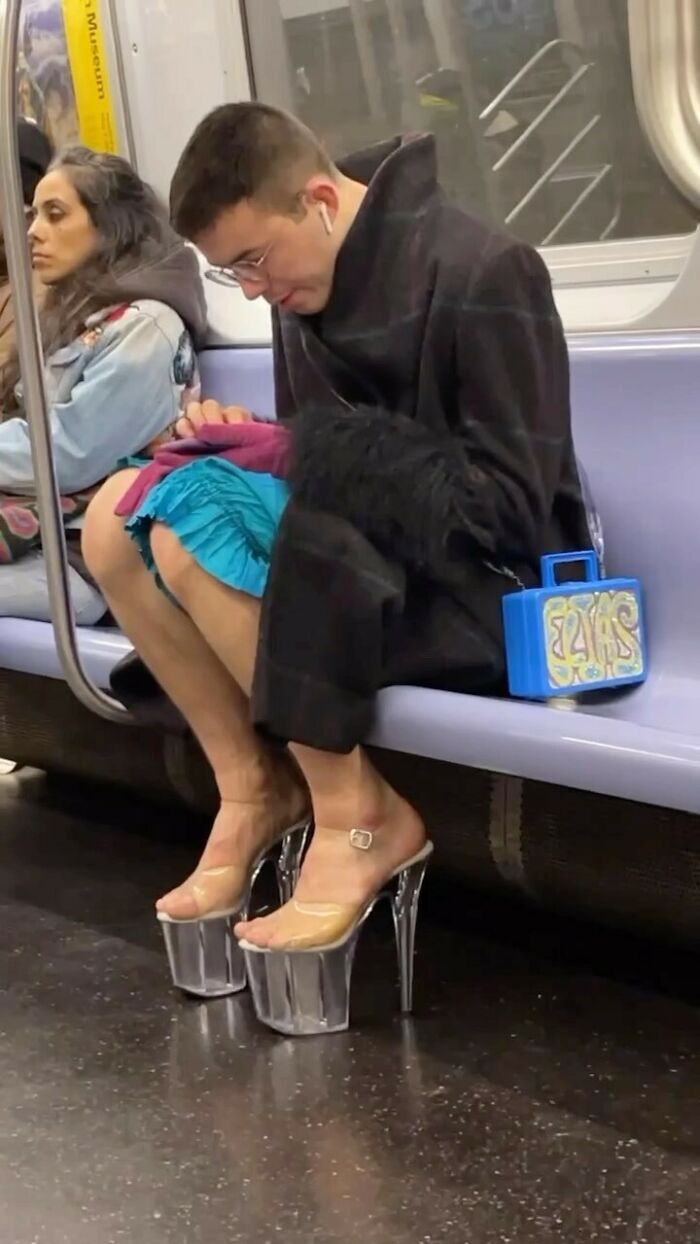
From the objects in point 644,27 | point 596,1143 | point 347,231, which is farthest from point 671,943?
point 644,27

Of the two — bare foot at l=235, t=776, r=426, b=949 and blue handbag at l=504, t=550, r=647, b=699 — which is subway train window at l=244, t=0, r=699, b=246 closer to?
blue handbag at l=504, t=550, r=647, b=699

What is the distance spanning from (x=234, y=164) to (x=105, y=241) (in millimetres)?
972

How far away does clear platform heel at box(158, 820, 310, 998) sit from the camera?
1794mm

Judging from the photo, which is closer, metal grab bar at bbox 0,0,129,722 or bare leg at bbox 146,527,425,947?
bare leg at bbox 146,527,425,947

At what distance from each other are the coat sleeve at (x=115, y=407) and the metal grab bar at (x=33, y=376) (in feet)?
1.21

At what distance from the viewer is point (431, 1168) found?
1387 millimetres

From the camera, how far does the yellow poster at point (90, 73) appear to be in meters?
3.13

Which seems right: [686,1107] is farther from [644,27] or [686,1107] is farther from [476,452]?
[644,27]

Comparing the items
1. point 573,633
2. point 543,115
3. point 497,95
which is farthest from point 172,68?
point 573,633

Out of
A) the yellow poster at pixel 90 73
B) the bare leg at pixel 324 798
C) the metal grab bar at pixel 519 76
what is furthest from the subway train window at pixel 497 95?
the bare leg at pixel 324 798

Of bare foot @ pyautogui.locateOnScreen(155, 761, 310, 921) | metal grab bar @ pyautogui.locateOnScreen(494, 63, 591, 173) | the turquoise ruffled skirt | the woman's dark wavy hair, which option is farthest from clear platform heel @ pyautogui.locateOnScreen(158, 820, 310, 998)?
metal grab bar @ pyautogui.locateOnScreen(494, 63, 591, 173)

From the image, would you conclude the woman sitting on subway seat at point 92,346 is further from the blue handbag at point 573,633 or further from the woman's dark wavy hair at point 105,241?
the blue handbag at point 573,633

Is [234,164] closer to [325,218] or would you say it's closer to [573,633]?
[325,218]

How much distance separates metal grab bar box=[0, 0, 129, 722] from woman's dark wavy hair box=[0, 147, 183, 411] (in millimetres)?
484
